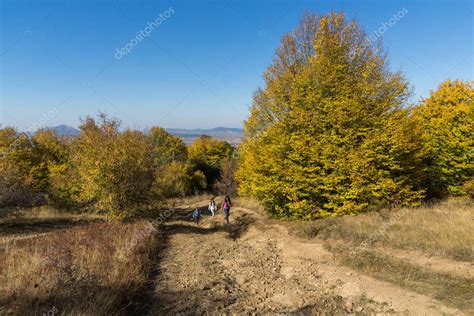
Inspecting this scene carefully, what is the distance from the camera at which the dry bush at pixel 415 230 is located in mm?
9516

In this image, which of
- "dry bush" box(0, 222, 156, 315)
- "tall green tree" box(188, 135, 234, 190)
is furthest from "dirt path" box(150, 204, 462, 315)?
"tall green tree" box(188, 135, 234, 190)

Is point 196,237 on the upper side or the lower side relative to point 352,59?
lower

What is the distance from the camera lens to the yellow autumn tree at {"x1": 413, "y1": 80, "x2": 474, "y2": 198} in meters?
20.0

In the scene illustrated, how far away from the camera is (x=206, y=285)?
8281 millimetres

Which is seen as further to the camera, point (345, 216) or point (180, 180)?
point (180, 180)

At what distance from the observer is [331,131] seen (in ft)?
49.3

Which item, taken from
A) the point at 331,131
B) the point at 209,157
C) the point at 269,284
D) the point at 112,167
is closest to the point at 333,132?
the point at 331,131

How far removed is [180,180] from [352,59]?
34.6 metres

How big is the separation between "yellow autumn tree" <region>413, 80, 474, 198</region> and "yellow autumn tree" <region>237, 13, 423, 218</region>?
5.62m

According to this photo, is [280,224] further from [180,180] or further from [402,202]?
[180,180]

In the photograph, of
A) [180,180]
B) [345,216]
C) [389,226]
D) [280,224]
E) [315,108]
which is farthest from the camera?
[180,180]

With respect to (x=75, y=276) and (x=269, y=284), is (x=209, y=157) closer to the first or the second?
(x=269, y=284)

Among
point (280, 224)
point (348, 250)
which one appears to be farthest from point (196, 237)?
point (348, 250)

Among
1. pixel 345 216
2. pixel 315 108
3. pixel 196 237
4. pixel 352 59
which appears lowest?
pixel 196 237
